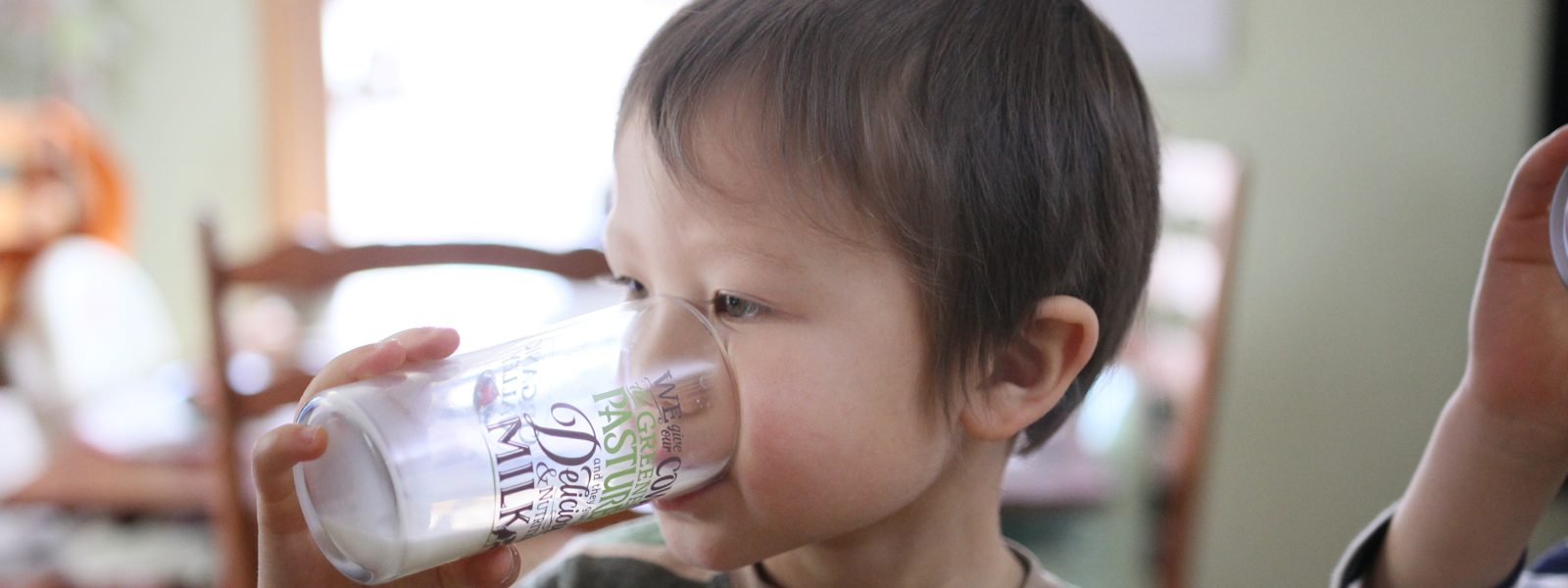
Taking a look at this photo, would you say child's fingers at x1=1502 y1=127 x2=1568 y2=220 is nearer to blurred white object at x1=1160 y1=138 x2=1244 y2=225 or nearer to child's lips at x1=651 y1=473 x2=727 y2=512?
child's lips at x1=651 y1=473 x2=727 y2=512

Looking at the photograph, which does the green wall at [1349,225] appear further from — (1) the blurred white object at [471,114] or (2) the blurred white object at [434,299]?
(2) the blurred white object at [434,299]

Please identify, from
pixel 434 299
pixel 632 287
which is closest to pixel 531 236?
pixel 434 299

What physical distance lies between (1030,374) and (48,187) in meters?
2.39

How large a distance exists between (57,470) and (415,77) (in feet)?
5.53

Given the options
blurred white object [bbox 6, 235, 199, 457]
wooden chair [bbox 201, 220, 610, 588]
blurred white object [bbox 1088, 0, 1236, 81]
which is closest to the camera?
wooden chair [bbox 201, 220, 610, 588]

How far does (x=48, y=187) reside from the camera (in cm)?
230

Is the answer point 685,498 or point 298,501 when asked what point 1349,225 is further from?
point 298,501

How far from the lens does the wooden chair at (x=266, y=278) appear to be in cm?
104

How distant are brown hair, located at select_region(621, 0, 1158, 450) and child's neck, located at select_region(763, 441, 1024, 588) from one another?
0.11m

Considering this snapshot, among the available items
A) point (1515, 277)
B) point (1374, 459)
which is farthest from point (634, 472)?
point (1374, 459)

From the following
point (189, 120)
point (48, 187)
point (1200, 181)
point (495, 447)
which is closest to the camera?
point (495, 447)

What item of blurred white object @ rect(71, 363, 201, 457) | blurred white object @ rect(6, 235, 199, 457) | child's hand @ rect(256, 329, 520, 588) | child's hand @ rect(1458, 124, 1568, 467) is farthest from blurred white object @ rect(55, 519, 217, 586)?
child's hand @ rect(1458, 124, 1568, 467)

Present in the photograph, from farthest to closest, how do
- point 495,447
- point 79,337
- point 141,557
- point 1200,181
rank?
point 79,337 → point 1200,181 → point 141,557 → point 495,447

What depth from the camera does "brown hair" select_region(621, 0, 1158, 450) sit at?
584 mm
